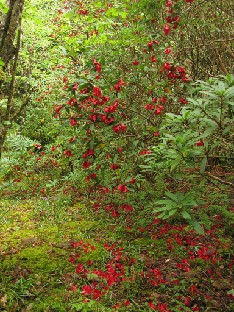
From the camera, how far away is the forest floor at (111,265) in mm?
3477

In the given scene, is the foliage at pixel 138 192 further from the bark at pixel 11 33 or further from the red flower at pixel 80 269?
the bark at pixel 11 33

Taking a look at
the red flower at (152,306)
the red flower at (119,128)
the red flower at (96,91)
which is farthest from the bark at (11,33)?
the red flower at (152,306)

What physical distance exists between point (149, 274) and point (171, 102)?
119 inches

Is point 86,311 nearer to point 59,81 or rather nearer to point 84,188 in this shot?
point 84,188

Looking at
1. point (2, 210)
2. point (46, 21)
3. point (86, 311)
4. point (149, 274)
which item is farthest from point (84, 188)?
point (46, 21)

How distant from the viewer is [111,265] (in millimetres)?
4070

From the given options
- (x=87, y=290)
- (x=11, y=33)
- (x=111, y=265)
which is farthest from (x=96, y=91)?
(x=87, y=290)

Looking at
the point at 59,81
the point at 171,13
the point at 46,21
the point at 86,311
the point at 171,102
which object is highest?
the point at 46,21

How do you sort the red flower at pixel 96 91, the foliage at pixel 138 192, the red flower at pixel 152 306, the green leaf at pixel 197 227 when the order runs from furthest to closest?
the red flower at pixel 96 91 < the red flower at pixel 152 306 < the foliage at pixel 138 192 < the green leaf at pixel 197 227

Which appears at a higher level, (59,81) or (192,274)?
(59,81)

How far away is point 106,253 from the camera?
170 inches

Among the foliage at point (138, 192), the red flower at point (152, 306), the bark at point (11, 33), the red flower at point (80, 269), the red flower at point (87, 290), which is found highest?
the bark at point (11, 33)

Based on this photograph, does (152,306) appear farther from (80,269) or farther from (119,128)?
(119,128)

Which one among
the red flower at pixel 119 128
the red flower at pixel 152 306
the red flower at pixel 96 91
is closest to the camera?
the red flower at pixel 152 306
